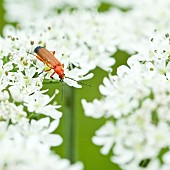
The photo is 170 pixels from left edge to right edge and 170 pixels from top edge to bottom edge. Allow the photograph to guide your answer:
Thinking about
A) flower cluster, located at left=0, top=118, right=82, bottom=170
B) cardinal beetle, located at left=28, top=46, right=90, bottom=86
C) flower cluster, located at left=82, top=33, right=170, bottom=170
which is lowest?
flower cluster, located at left=0, top=118, right=82, bottom=170

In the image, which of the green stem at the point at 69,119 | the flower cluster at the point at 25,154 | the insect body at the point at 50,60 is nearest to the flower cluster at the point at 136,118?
the flower cluster at the point at 25,154

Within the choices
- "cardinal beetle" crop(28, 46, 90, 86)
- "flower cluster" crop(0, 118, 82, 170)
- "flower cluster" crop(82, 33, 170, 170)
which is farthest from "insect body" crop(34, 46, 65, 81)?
"flower cluster" crop(0, 118, 82, 170)

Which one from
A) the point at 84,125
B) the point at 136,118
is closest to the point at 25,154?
the point at 136,118

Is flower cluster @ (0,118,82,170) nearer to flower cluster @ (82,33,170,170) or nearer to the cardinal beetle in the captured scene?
flower cluster @ (82,33,170,170)

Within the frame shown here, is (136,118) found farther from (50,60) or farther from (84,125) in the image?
(84,125)

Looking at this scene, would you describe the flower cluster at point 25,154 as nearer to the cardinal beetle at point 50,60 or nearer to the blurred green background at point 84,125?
the cardinal beetle at point 50,60

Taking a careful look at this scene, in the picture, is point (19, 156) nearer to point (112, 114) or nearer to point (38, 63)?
point (112, 114)

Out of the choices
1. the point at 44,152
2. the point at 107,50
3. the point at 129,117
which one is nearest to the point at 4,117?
the point at 44,152
